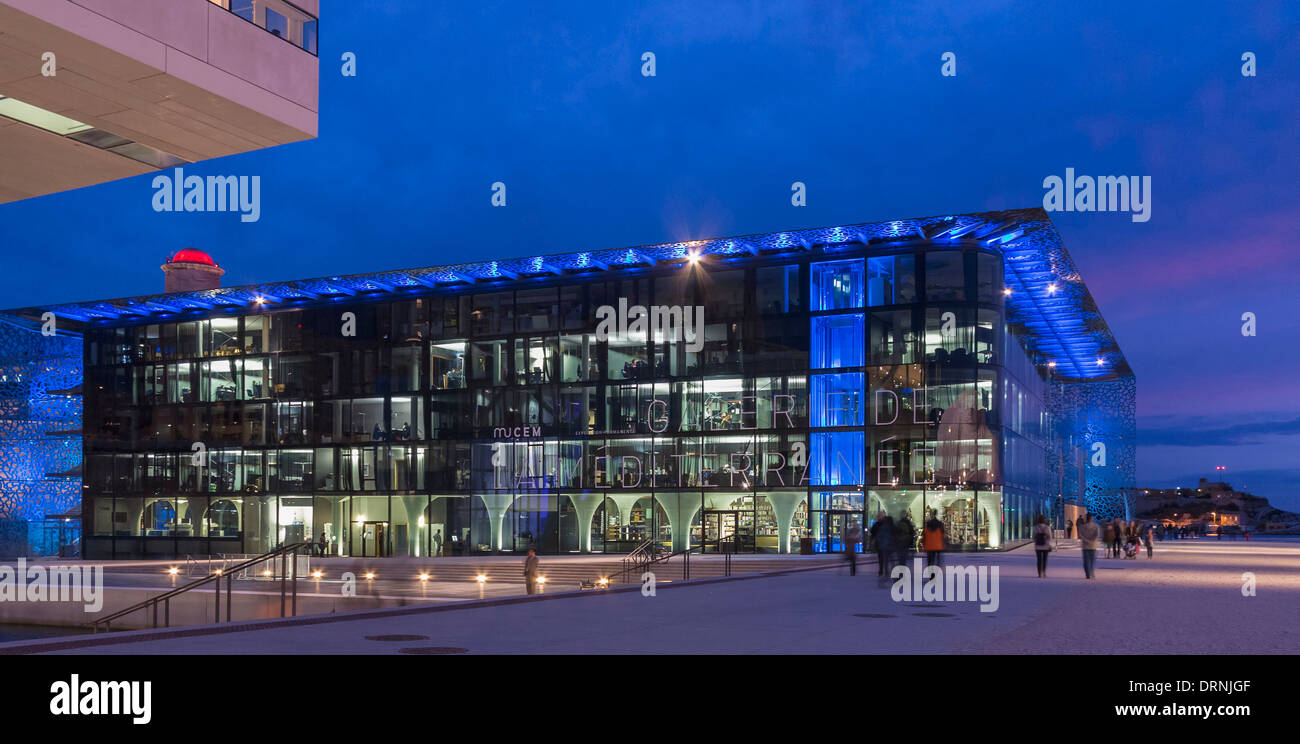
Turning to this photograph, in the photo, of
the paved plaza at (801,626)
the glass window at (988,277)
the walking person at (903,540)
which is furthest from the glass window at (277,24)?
the glass window at (988,277)

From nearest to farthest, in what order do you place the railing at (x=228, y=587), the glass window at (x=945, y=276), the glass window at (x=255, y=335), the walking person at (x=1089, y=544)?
the railing at (x=228, y=587) → the walking person at (x=1089, y=544) → the glass window at (x=945, y=276) → the glass window at (x=255, y=335)

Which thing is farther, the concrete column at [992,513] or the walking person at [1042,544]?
the concrete column at [992,513]

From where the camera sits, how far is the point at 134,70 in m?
14.3

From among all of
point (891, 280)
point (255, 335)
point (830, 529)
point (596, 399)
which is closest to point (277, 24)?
point (891, 280)

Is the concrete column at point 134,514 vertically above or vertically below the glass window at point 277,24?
below

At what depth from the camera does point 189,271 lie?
88188mm

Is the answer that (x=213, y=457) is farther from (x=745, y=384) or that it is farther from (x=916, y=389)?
(x=916, y=389)

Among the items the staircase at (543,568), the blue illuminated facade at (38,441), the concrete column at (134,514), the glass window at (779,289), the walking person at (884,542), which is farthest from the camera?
the blue illuminated facade at (38,441)

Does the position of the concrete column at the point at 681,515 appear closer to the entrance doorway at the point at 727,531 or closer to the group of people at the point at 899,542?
the entrance doorway at the point at 727,531

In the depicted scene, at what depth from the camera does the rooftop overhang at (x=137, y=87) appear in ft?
44.5

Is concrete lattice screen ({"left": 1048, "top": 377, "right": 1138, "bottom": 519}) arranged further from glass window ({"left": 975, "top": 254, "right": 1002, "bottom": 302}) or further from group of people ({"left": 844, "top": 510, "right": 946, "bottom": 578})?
group of people ({"left": 844, "top": 510, "right": 946, "bottom": 578})

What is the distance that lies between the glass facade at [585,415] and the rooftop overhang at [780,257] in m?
0.67

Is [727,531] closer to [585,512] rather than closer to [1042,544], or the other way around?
[585,512]
